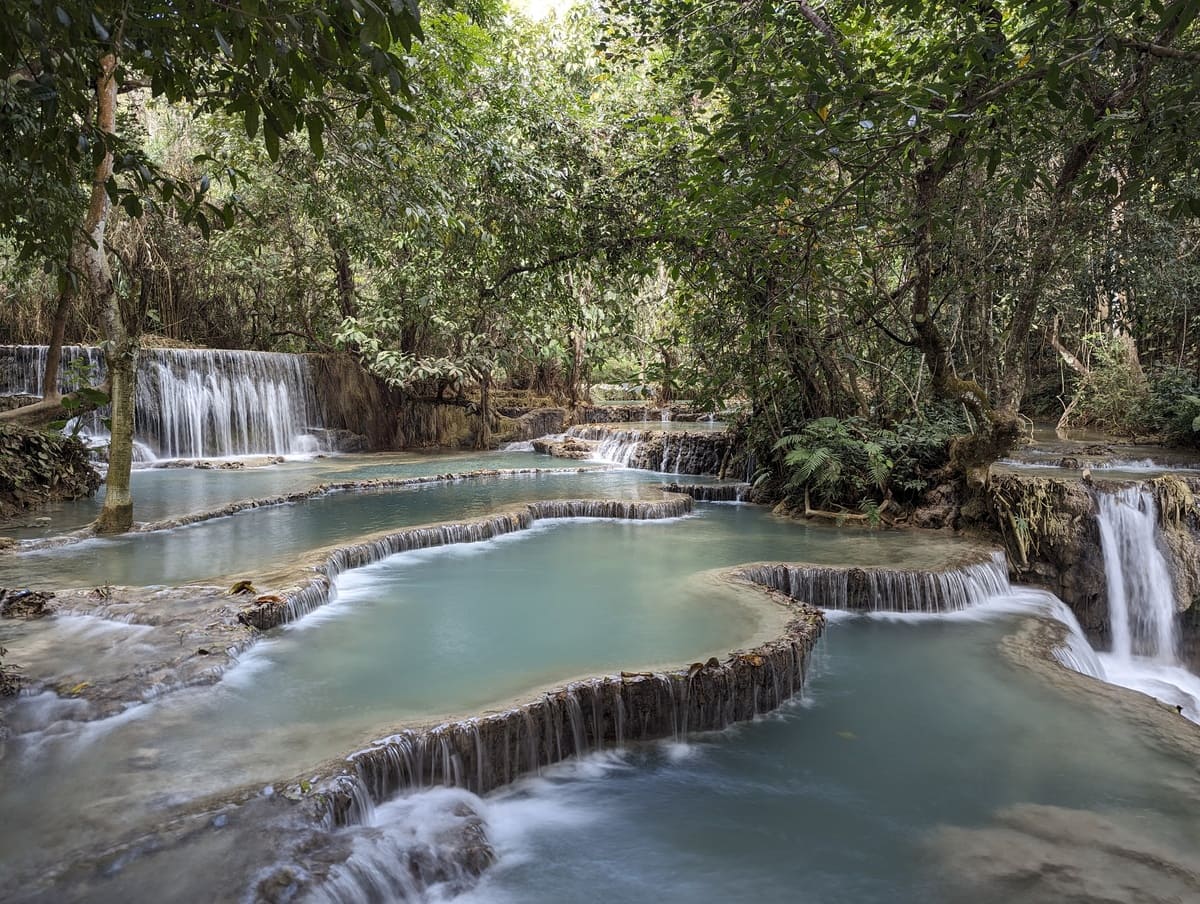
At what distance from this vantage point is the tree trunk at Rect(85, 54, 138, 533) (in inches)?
272

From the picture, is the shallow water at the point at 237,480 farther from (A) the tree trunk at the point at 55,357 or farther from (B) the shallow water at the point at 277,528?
(A) the tree trunk at the point at 55,357

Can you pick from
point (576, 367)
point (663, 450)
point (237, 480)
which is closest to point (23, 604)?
point (237, 480)

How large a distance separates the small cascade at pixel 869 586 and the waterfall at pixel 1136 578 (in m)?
2.10

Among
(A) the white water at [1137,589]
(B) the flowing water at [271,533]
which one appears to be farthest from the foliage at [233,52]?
(A) the white water at [1137,589]

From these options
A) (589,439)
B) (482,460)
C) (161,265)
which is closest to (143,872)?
(482,460)

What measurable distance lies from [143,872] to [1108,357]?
18.1 m

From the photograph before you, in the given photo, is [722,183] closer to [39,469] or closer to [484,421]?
[39,469]

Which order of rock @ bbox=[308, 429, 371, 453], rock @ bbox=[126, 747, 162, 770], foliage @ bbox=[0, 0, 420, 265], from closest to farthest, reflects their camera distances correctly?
foliage @ bbox=[0, 0, 420, 265] < rock @ bbox=[126, 747, 162, 770] < rock @ bbox=[308, 429, 371, 453]

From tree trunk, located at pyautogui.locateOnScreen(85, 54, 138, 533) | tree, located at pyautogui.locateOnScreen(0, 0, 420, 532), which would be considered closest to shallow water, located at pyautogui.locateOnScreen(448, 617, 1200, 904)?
tree, located at pyautogui.locateOnScreen(0, 0, 420, 532)

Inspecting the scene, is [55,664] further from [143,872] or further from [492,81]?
[492,81]

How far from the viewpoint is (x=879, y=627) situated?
698 centimetres

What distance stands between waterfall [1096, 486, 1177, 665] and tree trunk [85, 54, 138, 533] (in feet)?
34.2

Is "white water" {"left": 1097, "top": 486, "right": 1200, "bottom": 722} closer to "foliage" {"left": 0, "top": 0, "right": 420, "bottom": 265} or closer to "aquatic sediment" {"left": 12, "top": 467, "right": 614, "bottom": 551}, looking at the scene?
"foliage" {"left": 0, "top": 0, "right": 420, "bottom": 265}

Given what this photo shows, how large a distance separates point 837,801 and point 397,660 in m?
3.08
